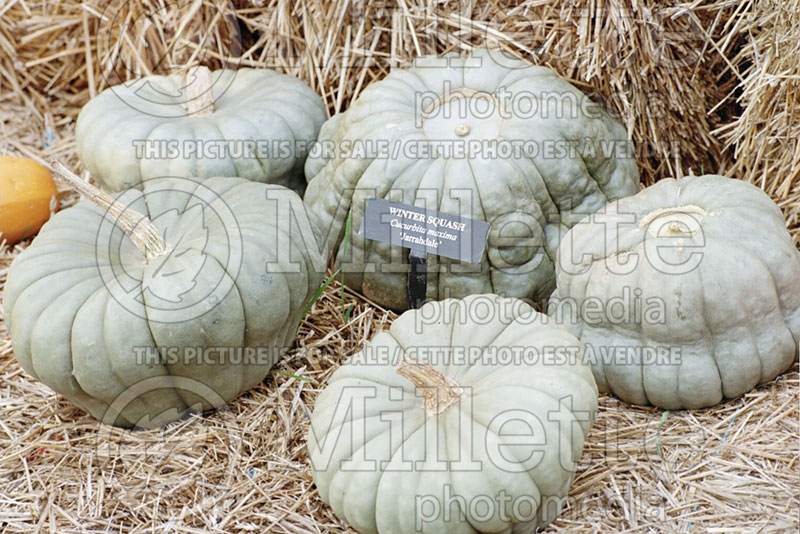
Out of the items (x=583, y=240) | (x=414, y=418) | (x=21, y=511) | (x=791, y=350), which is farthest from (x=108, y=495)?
(x=791, y=350)

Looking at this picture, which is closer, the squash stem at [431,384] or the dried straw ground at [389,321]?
the squash stem at [431,384]

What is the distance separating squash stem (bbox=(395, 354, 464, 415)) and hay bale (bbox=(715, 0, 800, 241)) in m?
1.72

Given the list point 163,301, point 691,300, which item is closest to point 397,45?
point 163,301

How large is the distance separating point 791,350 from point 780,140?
3.09 ft

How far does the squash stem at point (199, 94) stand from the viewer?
12.9 ft

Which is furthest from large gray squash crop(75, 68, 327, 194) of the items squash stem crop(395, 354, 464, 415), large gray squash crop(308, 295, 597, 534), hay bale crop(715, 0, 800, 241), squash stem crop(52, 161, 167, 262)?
hay bale crop(715, 0, 800, 241)

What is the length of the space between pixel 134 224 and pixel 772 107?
2.47 m

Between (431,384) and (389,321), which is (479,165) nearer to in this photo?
(389,321)

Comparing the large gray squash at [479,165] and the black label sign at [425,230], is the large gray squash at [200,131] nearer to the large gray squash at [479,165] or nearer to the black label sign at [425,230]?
the large gray squash at [479,165]

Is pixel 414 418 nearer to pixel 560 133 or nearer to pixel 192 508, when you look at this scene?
pixel 192 508

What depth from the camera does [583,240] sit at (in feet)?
10.6

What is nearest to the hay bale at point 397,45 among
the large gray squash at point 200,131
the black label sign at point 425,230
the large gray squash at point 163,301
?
the large gray squash at point 200,131

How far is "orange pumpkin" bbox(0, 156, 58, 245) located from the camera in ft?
13.8

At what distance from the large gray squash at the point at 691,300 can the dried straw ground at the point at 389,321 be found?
0.41 ft
